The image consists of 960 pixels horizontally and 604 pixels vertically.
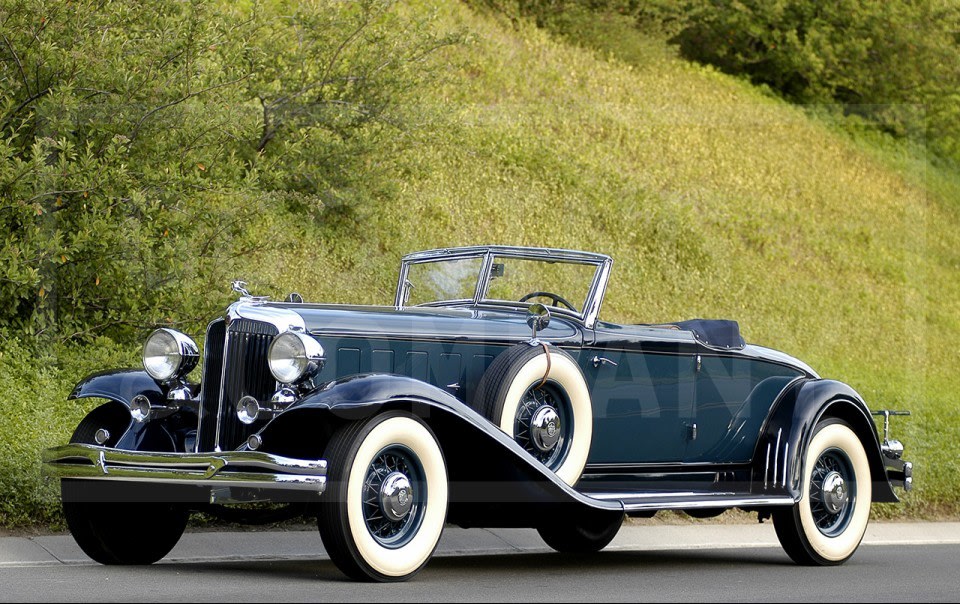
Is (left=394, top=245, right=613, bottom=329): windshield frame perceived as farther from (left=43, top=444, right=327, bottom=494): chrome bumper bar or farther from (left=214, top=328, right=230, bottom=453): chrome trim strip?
(left=43, top=444, right=327, bottom=494): chrome bumper bar

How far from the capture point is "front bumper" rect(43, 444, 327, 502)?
16.6 feet

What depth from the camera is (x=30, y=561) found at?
21.0 feet

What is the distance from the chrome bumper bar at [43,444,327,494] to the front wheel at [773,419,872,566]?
3.36m

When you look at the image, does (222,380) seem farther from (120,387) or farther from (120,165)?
(120,165)

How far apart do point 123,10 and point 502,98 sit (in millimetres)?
11759

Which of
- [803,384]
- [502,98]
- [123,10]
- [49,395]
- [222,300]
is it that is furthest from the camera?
[502,98]

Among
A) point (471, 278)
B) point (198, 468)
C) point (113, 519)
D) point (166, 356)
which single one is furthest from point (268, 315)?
point (471, 278)

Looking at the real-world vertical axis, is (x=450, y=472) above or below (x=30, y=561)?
above

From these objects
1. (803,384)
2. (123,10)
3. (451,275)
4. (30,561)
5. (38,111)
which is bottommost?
(30,561)

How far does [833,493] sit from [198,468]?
4102 millimetres

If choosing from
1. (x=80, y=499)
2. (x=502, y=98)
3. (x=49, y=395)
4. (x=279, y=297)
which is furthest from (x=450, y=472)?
(x=502, y=98)

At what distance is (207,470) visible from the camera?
5172 mm

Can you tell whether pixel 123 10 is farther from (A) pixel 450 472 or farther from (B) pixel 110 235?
(A) pixel 450 472

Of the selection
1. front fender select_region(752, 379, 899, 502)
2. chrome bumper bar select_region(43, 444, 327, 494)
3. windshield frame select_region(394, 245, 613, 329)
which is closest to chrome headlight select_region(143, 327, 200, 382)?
chrome bumper bar select_region(43, 444, 327, 494)
